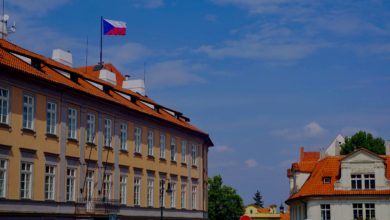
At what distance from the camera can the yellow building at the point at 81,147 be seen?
33.0 metres

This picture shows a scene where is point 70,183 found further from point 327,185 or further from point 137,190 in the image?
point 327,185

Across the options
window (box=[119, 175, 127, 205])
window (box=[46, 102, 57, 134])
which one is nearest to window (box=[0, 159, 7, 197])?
window (box=[46, 102, 57, 134])

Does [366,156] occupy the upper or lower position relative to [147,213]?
upper

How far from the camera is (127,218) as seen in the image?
44.1m

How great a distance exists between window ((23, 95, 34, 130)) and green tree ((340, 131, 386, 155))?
53.6 m

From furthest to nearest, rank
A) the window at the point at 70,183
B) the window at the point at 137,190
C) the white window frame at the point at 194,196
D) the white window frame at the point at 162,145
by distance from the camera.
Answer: the white window frame at the point at 194,196 → the white window frame at the point at 162,145 → the window at the point at 137,190 → the window at the point at 70,183

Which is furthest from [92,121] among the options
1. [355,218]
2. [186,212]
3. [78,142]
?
[355,218]

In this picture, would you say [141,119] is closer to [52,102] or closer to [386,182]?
[52,102]

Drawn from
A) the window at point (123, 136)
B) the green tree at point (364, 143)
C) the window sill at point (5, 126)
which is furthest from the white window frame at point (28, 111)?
the green tree at point (364, 143)

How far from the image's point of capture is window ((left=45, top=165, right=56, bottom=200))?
35.5 meters

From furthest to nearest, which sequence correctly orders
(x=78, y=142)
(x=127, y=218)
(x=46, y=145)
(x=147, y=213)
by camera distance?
(x=147, y=213) < (x=127, y=218) < (x=78, y=142) < (x=46, y=145)

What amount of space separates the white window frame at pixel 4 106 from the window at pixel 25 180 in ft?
8.84

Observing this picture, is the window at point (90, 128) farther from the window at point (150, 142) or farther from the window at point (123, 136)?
the window at point (150, 142)

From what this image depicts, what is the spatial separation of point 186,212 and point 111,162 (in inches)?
538
